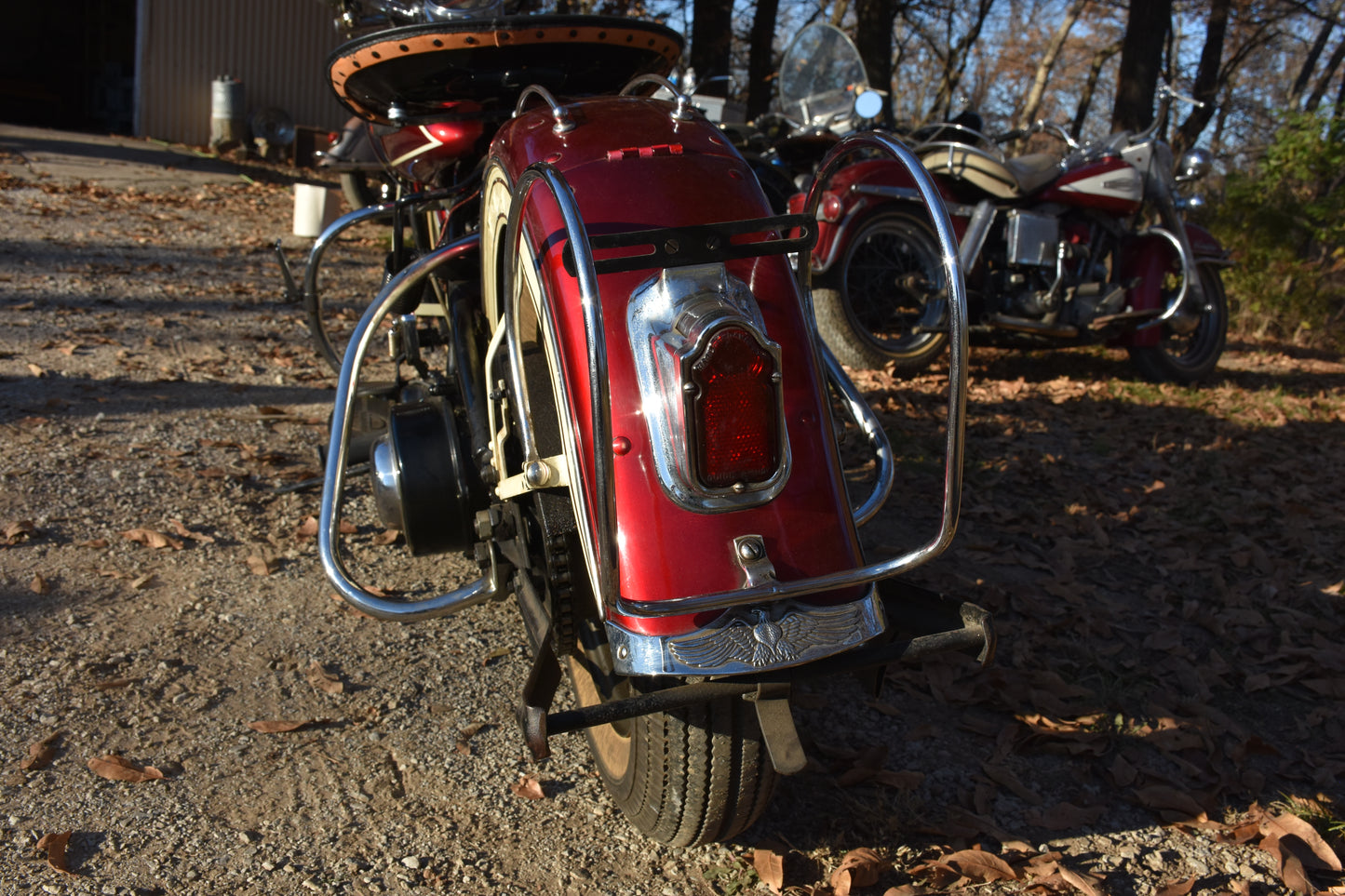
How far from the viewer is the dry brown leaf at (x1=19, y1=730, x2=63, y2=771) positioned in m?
2.13

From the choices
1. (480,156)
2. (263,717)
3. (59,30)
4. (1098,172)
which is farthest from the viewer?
(59,30)

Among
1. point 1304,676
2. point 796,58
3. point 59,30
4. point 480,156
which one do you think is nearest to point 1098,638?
point 1304,676

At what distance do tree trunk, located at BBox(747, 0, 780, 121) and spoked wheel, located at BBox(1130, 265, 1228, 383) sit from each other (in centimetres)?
741

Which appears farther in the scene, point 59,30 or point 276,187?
point 59,30

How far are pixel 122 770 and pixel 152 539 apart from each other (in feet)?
3.84

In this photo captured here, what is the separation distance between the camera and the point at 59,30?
16.7 meters

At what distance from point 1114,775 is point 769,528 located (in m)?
1.35

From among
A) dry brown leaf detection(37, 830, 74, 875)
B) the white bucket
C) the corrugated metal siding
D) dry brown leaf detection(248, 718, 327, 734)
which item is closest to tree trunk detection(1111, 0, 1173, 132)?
the white bucket

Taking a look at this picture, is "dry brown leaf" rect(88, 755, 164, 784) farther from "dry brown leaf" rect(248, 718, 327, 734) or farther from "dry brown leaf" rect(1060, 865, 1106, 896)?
"dry brown leaf" rect(1060, 865, 1106, 896)

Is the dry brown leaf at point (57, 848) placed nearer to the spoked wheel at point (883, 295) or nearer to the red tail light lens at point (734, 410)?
the red tail light lens at point (734, 410)

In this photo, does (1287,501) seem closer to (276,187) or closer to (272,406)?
(272,406)

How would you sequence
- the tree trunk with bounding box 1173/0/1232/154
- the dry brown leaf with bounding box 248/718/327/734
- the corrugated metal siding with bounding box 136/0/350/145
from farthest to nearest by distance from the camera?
the tree trunk with bounding box 1173/0/1232/154 < the corrugated metal siding with bounding box 136/0/350/145 < the dry brown leaf with bounding box 248/718/327/734

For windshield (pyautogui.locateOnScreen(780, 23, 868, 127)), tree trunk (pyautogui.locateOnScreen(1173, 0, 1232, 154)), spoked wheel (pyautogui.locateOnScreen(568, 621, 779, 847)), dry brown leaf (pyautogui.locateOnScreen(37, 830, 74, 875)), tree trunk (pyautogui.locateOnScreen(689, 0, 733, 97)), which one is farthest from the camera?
tree trunk (pyautogui.locateOnScreen(1173, 0, 1232, 154))

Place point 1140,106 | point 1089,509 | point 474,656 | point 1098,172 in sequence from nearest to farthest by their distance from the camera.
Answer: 1. point 474,656
2. point 1089,509
3. point 1098,172
4. point 1140,106
